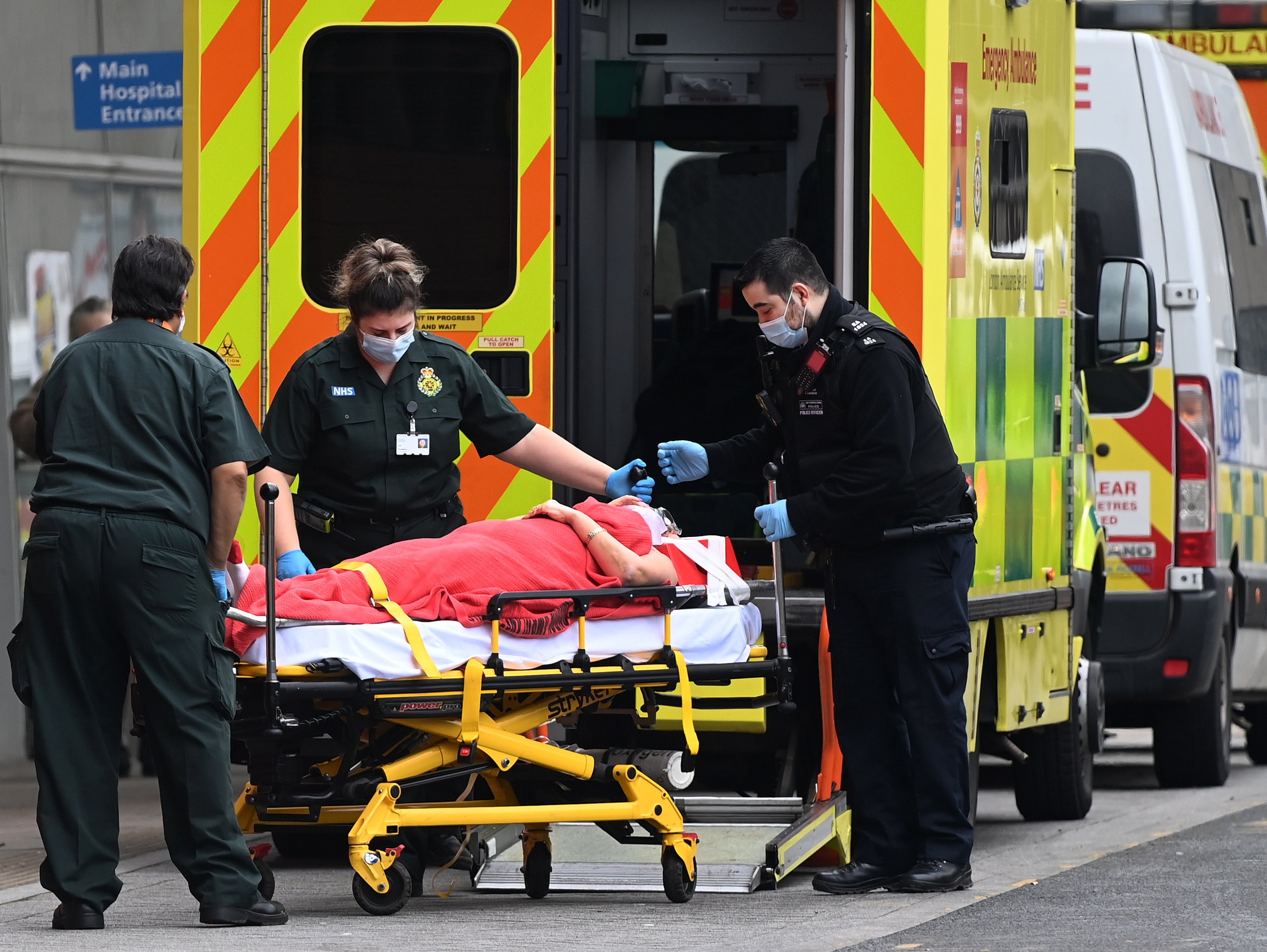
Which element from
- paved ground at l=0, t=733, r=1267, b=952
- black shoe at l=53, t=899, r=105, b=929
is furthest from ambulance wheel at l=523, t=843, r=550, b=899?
black shoe at l=53, t=899, r=105, b=929

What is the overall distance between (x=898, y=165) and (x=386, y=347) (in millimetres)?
1512

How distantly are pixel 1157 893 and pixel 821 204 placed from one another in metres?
3.14

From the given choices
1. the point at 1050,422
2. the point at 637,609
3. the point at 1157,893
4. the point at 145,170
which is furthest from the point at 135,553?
the point at 145,170

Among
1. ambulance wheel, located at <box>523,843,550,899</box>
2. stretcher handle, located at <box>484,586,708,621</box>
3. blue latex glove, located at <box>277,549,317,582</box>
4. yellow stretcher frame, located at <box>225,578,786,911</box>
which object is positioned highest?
blue latex glove, located at <box>277,549,317,582</box>

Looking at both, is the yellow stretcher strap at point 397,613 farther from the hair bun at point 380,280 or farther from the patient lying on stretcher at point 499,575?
the hair bun at point 380,280

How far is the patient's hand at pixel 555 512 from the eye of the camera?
6.49 metres

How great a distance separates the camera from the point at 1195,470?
32.0ft

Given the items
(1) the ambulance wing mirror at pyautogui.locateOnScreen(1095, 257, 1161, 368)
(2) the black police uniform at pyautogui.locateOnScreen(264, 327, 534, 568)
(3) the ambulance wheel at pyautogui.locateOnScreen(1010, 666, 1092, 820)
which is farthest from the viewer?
(1) the ambulance wing mirror at pyautogui.locateOnScreen(1095, 257, 1161, 368)

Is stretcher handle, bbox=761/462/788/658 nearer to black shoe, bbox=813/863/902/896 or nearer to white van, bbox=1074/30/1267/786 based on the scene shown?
black shoe, bbox=813/863/902/896

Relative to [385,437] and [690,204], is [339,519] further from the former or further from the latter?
[690,204]

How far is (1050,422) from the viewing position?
8227 millimetres

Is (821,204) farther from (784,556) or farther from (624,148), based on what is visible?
(784,556)

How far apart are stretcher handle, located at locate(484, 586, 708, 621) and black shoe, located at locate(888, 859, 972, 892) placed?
1.03 meters

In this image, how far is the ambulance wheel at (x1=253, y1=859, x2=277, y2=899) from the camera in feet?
20.3
